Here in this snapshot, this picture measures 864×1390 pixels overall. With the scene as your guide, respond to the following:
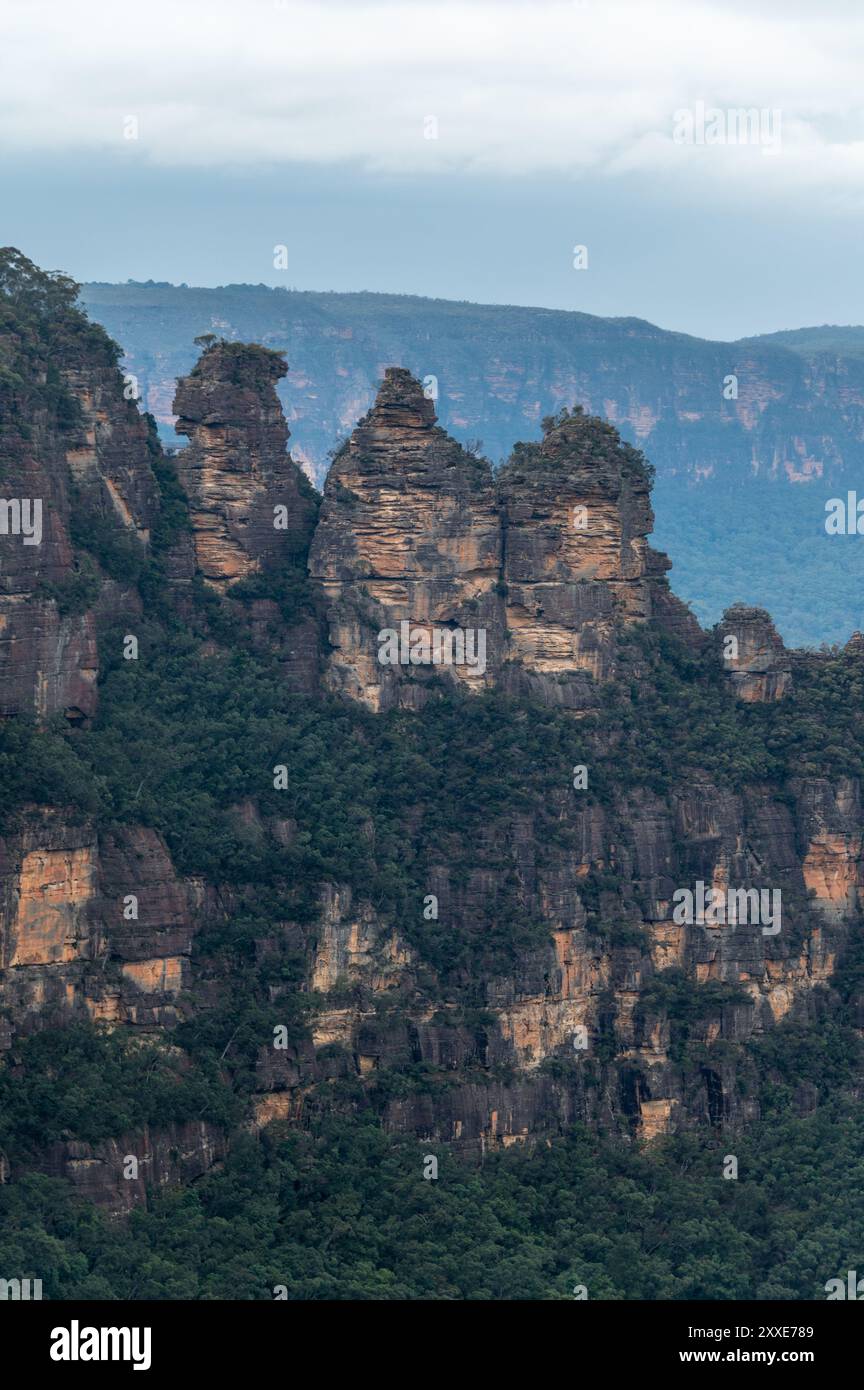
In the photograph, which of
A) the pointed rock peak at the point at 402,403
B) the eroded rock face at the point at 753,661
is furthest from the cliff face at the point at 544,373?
the pointed rock peak at the point at 402,403

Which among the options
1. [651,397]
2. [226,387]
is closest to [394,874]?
[226,387]

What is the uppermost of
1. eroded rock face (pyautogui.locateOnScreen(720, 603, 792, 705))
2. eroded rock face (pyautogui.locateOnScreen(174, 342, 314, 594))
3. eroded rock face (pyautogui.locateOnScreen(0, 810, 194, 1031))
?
eroded rock face (pyautogui.locateOnScreen(174, 342, 314, 594))

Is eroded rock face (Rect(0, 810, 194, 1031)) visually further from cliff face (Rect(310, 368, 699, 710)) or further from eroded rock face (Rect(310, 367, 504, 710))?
cliff face (Rect(310, 368, 699, 710))

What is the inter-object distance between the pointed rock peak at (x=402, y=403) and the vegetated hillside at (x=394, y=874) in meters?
0.10

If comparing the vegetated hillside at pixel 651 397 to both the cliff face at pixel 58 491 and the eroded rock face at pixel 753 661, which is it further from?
the cliff face at pixel 58 491

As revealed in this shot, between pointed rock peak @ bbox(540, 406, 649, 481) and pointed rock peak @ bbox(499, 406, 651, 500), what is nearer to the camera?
pointed rock peak @ bbox(499, 406, 651, 500)

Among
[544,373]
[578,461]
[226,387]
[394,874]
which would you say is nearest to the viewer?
[394,874]

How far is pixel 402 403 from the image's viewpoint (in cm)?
5644

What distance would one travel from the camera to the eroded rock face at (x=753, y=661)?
59.8 m

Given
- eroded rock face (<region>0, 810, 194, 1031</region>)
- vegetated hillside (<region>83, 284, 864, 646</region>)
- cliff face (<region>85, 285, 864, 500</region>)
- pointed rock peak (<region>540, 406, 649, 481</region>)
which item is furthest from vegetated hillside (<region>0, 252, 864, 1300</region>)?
cliff face (<region>85, 285, 864, 500</region>)

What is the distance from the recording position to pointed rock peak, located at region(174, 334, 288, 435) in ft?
186

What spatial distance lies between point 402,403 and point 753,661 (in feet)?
37.0

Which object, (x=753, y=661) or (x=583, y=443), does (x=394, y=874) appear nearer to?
(x=753, y=661)

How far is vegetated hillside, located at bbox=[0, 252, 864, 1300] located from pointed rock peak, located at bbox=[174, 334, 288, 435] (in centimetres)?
10
